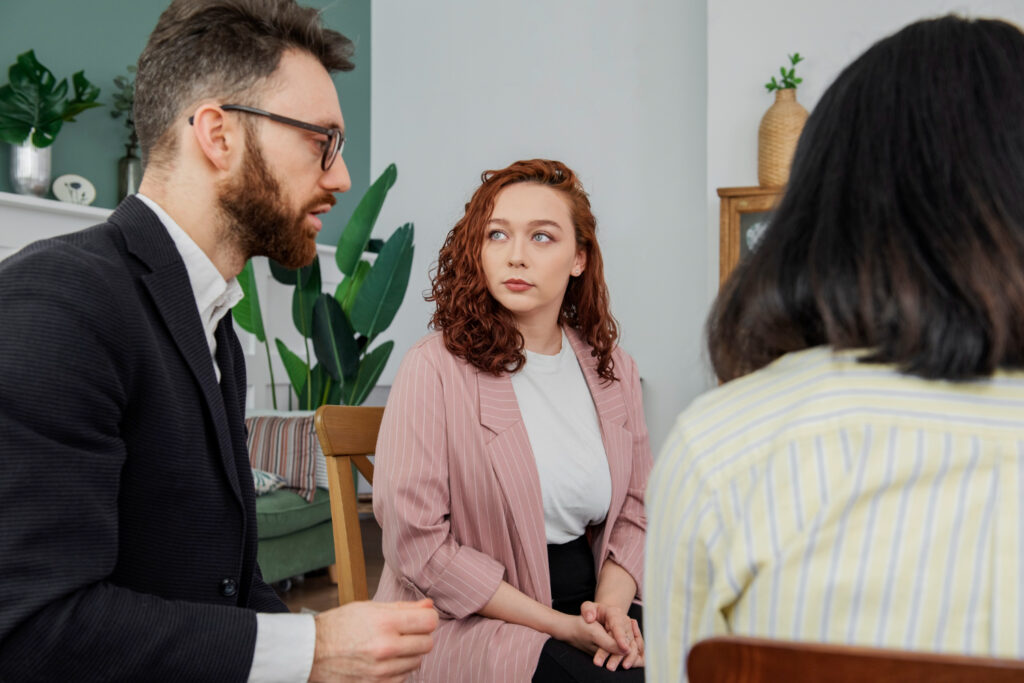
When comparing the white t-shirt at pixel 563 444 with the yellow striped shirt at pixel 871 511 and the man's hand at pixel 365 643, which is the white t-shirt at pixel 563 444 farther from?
the yellow striped shirt at pixel 871 511

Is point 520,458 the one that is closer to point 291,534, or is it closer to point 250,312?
point 291,534

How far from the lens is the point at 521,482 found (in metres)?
1.38

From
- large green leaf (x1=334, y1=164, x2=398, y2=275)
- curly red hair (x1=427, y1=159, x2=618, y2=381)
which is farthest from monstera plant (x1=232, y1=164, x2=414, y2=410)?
curly red hair (x1=427, y1=159, x2=618, y2=381)

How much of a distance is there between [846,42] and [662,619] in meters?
3.33

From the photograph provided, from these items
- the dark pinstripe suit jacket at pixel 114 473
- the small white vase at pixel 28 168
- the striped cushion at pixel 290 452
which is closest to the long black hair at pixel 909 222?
the dark pinstripe suit jacket at pixel 114 473

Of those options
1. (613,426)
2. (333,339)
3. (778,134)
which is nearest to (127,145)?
(333,339)

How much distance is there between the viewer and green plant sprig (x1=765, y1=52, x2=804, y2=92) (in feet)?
10.5

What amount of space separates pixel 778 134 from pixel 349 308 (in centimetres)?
203

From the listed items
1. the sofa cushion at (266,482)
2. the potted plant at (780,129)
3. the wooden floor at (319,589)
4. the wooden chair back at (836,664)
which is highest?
the potted plant at (780,129)

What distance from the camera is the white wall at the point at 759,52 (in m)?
3.29

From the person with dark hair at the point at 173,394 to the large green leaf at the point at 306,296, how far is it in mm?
2613

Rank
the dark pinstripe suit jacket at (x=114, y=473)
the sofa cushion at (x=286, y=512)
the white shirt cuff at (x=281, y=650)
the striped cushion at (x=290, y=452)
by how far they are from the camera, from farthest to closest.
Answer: the striped cushion at (x=290, y=452), the sofa cushion at (x=286, y=512), the white shirt cuff at (x=281, y=650), the dark pinstripe suit jacket at (x=114, y=473)

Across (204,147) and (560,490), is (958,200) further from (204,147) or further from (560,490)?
(560,490)

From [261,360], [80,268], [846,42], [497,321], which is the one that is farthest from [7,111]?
[846,42]
